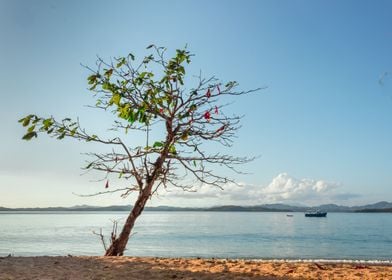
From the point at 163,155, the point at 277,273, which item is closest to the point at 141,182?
the point at 163,155

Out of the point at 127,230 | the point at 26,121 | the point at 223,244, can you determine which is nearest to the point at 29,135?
the point at 26,121

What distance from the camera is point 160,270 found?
352 inches

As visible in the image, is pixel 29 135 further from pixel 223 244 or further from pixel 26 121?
pixel 223 244

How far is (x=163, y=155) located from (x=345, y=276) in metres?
5.70

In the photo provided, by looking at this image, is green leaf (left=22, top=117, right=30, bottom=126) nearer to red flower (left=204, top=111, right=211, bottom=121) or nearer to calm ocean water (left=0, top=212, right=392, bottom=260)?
red flower (left=204, top=111, right=211, bottom=121)

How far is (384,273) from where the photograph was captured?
8906 millimetres

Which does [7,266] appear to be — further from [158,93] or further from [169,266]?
[158,93]

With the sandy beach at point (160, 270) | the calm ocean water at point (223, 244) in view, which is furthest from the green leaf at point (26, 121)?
the calm ocean water at point (223, 244)

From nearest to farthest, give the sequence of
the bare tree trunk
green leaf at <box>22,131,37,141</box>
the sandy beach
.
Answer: green leaf at <box>22,131,37,141</box>, the sandy beach, the bare tree trunk

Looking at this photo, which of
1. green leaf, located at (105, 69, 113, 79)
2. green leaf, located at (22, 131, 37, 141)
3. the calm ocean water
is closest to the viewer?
green leaf, located at (22, 131, 37, 141)

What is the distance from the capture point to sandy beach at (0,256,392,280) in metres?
8.40

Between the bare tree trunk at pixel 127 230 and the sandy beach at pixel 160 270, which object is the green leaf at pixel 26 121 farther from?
the bare tree trunk at pixel 127 230

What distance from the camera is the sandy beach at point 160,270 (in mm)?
8398

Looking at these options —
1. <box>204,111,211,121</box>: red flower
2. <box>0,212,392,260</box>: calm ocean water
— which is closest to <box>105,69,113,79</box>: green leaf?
<box>204,111,211,121</box>: red flower
